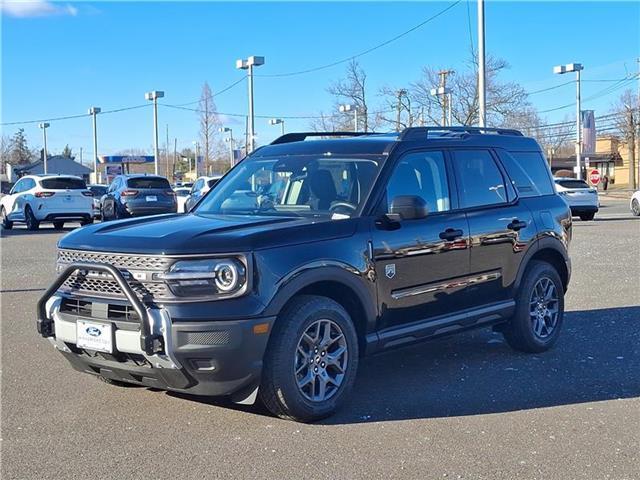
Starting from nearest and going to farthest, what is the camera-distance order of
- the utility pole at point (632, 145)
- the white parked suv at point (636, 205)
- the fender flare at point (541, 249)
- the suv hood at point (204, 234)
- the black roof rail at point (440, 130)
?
1. the suv hood at point (204, 234)
2. the black roof rail at point (440, 130)
3. the fender flare at point (541, 249)
4. the white parked suv at point (636, 205)
5. the utility pole at point (632, 145)

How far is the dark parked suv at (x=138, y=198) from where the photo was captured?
76.6 feet

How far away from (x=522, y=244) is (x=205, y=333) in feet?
11.0

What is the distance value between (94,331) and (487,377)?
3.13 m

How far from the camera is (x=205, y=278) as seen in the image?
4582mm

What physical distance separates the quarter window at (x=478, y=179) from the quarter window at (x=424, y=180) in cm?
21

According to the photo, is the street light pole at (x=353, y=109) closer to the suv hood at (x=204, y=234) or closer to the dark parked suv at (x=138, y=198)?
the dark parked suv at (x=138, y=198)

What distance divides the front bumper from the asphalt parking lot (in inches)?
13.7

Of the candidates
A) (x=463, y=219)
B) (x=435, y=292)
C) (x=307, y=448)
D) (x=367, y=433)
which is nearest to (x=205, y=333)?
(x=307, y=448)

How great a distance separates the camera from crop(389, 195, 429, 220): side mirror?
5457 mm

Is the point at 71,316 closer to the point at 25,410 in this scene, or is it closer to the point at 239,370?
the point at 25,410

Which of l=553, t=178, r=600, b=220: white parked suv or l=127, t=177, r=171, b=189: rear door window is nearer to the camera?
l=127, t=177, r=171, b=189: rear door window

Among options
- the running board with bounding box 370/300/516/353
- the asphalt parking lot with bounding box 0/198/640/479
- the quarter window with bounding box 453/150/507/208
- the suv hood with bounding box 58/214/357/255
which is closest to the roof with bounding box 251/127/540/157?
the quarter window with bounding box 453/150/507/208

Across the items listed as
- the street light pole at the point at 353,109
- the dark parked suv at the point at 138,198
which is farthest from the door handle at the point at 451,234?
the street light pole at the point at 353,109

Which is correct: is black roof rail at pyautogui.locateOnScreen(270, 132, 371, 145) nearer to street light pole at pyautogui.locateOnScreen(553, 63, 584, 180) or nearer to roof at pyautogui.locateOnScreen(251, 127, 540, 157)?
roof at pyautogui.locateOnScreen(251, 127, 540, 157)
